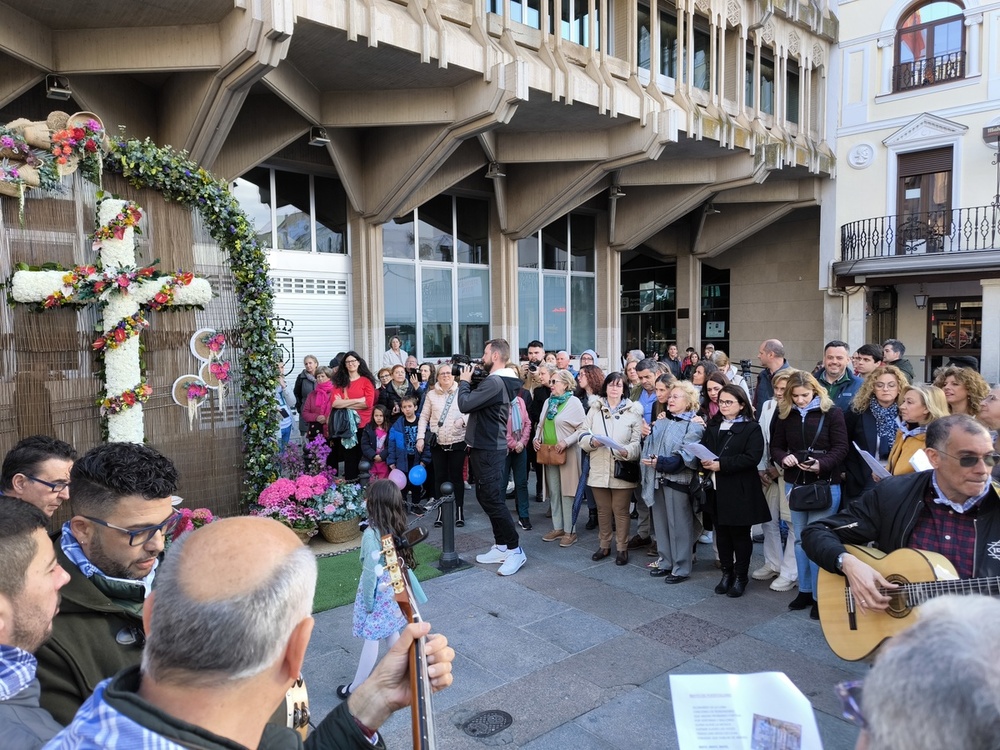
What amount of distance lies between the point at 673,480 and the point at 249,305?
4578 millimetres

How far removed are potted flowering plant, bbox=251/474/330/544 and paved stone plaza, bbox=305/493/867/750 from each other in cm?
157

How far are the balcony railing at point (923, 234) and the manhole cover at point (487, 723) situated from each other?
1648cm

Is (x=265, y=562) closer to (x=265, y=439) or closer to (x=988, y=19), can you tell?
(x=265, y=439)

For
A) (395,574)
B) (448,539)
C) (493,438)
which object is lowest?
(448,539)

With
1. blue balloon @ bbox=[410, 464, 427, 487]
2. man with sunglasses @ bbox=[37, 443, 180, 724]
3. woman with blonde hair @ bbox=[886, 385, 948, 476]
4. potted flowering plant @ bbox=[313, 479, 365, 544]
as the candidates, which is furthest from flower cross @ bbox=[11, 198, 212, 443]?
woman with blonde hair @ bbox=[886, 385, 948, 476]

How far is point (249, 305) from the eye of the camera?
6711 mm

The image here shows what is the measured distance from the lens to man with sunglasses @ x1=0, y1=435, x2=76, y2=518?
10.4 feet

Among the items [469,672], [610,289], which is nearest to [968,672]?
[469,672]

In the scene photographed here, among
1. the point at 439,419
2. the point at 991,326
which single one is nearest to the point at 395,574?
the point at 439,419

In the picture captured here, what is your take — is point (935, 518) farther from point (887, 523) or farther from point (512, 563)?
point (512, 563)

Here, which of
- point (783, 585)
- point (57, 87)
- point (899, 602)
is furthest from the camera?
point (57, 87)

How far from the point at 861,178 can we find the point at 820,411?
14930 millimetres

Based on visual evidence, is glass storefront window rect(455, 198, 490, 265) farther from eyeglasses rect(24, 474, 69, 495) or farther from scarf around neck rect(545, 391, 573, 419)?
Result: eyeglasses rect(24, 474, 69, 495)

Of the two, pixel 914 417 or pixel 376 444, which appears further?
pixel 376 444
